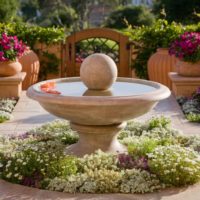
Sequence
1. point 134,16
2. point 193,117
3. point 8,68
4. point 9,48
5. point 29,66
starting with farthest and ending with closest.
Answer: point 134,16 → point 29,66 → point 8,68 → point 9,48 → point 193,117

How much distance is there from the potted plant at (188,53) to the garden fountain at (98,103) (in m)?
3.66

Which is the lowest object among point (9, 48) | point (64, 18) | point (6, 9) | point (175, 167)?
point (64, 18)

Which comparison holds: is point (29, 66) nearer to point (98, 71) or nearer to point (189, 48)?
point (189, 48)

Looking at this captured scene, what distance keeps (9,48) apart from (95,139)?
14.5 feet

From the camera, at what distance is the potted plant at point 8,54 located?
30.0 feet

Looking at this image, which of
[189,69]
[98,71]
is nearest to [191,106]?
[189,69]

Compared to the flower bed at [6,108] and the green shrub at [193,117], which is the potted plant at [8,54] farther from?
the green shrub at [193,117]

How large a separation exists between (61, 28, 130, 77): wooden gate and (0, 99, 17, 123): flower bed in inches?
124

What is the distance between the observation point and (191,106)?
8.31m

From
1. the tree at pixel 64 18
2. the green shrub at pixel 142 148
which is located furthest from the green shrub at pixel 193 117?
the tree at pixel 64 18

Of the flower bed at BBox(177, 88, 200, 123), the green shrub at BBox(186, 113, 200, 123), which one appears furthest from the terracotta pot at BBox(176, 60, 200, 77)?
the green shrub at BBox(186, 113, 200, 123)

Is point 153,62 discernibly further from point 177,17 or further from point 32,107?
point 177,17

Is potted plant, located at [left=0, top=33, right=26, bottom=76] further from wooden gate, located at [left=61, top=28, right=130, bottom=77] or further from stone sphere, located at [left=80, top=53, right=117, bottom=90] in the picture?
stone sphere, located at [left=80, top=53, right=117, bottom=90]

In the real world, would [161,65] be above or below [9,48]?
below
